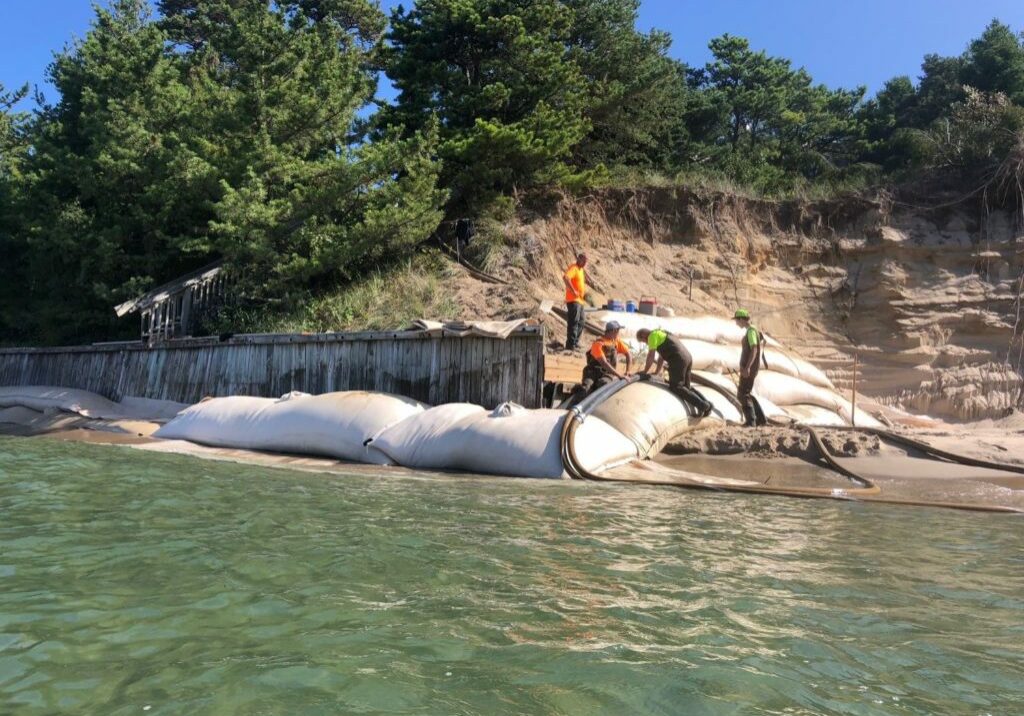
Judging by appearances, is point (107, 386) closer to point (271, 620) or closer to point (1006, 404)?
point (271, 620)

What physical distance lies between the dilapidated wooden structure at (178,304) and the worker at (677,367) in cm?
1027

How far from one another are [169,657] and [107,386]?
49.3ft

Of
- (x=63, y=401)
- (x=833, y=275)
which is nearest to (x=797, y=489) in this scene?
(x=833, y=275)

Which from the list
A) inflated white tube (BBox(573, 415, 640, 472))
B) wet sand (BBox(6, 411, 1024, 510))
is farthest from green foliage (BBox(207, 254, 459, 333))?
inflated white tube (BBox(573, 415, 640, 472))

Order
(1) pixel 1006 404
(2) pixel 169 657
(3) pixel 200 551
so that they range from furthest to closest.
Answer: (1) pixel 1006 404 → (3) pixel 200 551 → (2) pixel 169 657

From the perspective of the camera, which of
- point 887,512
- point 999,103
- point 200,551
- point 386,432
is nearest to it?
point 200,551

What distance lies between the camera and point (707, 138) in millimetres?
26688

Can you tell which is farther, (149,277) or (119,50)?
(119,50)

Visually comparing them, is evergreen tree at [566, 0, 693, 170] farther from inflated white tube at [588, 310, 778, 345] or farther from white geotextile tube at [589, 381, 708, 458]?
white geotextile tube at [589, 381, 708, 458]

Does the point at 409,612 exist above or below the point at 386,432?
below

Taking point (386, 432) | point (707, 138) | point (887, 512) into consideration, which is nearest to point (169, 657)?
point (887, 512)

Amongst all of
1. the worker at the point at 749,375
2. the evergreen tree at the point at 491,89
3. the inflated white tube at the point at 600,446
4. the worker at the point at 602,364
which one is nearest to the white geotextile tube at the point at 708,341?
the worker at the point at 602,364

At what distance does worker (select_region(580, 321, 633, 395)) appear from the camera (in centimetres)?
1009

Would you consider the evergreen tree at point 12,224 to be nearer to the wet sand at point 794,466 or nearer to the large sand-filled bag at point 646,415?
the wet sand at point 794,466
